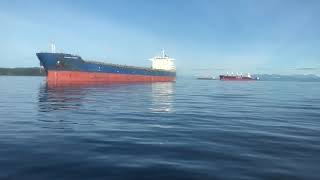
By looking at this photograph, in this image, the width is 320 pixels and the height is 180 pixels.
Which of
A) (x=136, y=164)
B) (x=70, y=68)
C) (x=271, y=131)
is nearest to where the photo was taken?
(x=136, y=164)

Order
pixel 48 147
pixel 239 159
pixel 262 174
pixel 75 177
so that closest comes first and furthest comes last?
pixel 75 177, pixel 262 174, pixel 239 159, pixel 48 147

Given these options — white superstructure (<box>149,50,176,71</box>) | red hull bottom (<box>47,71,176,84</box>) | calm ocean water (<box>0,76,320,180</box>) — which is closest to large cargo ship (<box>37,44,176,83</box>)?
red hull bottom (<box>47,71,176,84</box>)

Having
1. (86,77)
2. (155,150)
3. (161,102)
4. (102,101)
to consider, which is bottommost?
(161,102)

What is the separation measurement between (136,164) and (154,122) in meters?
8.30

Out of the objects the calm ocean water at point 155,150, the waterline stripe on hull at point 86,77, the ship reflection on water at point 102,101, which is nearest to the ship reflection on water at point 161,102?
the ship reflection on water at point 102,101

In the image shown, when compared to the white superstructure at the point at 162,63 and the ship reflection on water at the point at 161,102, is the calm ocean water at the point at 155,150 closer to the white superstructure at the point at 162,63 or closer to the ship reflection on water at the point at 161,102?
the ship reflection on water at the point at 161,102

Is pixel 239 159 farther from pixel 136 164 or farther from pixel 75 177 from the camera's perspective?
pixel 75 177

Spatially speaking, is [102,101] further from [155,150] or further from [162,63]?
[162,63]

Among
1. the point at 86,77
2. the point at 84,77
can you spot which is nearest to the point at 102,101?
the point at 84,77

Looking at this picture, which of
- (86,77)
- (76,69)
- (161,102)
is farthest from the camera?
(86,77)

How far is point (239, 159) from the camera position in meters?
9.07

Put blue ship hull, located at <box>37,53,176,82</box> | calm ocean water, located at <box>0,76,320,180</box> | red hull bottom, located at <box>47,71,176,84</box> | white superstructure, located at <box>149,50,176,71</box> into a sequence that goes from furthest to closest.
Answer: white superstructure, located at <box>149,50,176,71</box>
red hull bottom, located at <box>47,71,176,84</box>
blue ship hull, located at <box>37,53,176,82</box>
calm ocean water, located at <box>0,76,320,180</box>

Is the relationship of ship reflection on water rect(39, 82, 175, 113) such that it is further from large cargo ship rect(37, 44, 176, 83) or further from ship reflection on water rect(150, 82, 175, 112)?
large cargo ship rect(37, 44, 176, 83)

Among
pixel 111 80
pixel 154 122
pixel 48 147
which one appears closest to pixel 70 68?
pixel 111 80
